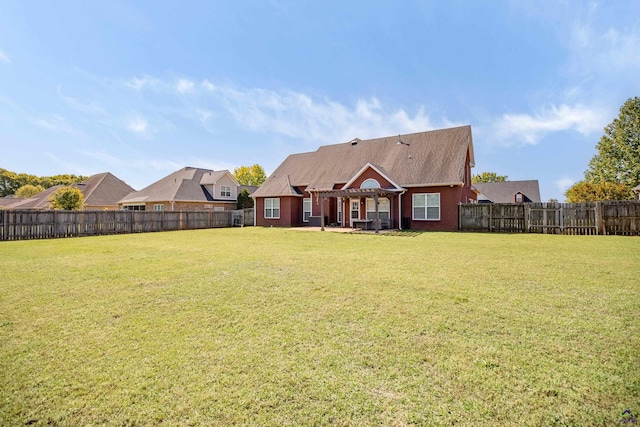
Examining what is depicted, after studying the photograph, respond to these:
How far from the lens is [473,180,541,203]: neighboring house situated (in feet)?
140

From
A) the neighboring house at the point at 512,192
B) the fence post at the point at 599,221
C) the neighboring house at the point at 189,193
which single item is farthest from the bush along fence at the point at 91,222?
the neighboring house at the point at 512,192

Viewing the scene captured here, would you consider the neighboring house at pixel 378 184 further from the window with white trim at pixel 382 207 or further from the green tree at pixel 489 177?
the green tree at pixel 489 177

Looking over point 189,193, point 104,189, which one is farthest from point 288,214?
point 104,189

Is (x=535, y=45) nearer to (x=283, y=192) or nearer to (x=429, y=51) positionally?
(x=429, y=51)

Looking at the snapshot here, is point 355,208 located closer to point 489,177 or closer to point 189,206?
point 189,206

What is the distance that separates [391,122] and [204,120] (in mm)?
15743

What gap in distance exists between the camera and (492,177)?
81.2 metres

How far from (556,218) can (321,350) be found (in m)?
19.4

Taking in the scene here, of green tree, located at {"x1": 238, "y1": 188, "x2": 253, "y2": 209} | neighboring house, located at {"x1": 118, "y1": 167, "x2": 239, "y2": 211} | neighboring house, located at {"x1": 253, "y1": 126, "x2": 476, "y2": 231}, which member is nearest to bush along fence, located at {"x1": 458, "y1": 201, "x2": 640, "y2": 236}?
neighboring house, located at {"x1": 253, "y1": 126, "x2": 476, "y2": 231}

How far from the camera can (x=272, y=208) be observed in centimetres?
2620

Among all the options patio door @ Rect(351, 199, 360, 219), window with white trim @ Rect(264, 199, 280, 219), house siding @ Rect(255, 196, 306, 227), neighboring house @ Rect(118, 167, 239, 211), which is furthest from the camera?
neighboring house @ Rect(118, 167, 239, 211)

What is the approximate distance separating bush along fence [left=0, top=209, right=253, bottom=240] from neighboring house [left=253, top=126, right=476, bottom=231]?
5886 millimetres

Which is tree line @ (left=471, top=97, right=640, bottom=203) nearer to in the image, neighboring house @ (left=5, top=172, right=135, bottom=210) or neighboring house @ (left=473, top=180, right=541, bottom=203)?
neighboring house @ (left=473, top=180, right=541, bottom=203)

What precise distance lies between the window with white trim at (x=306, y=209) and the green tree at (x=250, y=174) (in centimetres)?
4516
